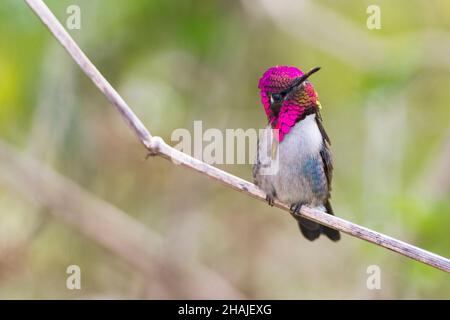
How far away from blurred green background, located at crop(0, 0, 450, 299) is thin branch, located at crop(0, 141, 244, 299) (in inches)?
0.7

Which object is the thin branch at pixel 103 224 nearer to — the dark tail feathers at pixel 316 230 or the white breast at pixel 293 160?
the dark tail feathers at pixel 316 230

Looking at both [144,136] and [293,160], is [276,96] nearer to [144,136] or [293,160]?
[293,160]

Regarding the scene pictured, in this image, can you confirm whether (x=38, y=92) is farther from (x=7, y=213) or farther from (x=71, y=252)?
(x=71, y=252)

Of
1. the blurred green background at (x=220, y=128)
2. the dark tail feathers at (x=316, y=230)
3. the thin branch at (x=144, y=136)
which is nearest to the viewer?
the thin branch at (x=144, y=136)

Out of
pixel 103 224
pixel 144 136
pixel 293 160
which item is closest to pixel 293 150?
pixel 293 160

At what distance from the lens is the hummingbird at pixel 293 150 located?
379 cm

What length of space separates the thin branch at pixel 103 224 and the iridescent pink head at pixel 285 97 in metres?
2.01

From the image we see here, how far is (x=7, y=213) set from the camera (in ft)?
16.8

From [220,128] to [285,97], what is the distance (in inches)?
80.7

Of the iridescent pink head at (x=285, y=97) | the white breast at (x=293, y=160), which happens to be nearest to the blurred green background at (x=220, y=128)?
the white breast at (x=293, y=160)

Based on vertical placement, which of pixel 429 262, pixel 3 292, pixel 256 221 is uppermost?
pixel 256 221

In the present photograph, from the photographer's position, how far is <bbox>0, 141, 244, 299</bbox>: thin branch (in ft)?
16.9

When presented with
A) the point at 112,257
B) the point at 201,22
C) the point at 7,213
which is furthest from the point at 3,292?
the point at 201,22

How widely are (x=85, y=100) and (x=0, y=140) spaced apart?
2.60 feet
